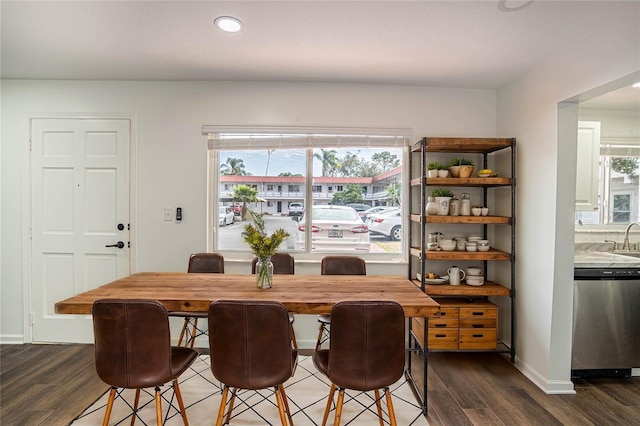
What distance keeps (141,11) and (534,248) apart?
3273mm

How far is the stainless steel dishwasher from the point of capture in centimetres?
264

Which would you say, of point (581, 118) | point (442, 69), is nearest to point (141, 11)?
point (442, 69)

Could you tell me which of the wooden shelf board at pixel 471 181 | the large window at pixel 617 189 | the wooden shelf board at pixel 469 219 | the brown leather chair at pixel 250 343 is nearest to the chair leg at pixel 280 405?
the brown leather chair at pixel 250 343

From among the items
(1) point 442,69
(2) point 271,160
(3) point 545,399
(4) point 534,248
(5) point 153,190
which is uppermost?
(1) point 442,69

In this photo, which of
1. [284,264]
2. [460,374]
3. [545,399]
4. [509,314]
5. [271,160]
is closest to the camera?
[545,399]

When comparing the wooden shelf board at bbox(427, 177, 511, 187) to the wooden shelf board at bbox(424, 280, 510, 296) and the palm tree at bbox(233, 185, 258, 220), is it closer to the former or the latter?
the wooden shelf board at bbox(424, 280, 510, 296)

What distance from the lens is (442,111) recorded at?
3.37 meters

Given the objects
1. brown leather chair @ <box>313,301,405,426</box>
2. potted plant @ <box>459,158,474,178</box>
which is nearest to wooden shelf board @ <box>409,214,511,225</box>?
potted plant @ <box>459,158,474,178</box>

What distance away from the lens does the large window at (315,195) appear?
3428 mm

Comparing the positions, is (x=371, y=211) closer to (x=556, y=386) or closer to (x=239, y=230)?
(x=239, y=230)

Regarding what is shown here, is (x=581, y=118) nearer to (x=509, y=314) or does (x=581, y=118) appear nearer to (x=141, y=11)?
(x=509, y=314)

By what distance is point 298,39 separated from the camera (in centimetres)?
241

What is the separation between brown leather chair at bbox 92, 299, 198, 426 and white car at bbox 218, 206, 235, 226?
1797 mm

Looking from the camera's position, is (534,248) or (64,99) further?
(64,99)
